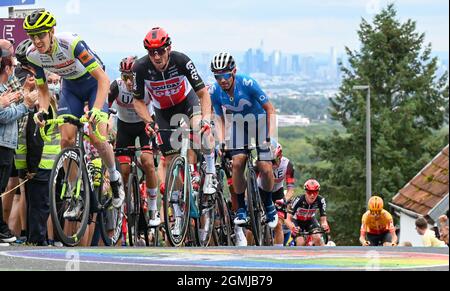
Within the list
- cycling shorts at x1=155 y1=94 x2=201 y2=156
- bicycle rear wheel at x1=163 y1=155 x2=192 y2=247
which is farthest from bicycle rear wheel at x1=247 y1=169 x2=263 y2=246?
bicycle rear wheel at x1=163 y1=155 x2=192 y2=247

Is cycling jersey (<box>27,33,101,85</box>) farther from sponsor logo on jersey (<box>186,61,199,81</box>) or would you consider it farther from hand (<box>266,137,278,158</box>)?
hand (<box>266,137,278,158</box>)

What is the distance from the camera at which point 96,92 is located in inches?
448

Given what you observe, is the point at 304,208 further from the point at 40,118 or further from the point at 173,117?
the point at 40,118

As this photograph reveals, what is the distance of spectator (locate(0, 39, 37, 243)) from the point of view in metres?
11.2

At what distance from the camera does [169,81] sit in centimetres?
1190

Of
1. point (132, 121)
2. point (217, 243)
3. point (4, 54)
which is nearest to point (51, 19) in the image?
point (4, 54)

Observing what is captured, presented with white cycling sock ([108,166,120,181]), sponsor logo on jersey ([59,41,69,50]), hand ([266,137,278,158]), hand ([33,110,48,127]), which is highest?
sponsor logo on jersey ([59,41,69,50])

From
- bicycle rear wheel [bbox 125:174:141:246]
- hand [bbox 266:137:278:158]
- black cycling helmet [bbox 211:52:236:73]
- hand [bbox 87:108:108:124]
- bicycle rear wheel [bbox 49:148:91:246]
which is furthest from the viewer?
hand [bbox 266:137:278:158]

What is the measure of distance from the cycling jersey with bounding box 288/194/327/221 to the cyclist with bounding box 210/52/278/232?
5021 mm

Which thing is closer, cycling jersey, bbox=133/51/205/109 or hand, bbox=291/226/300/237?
cycling jersey, bbox=133/51/205/109

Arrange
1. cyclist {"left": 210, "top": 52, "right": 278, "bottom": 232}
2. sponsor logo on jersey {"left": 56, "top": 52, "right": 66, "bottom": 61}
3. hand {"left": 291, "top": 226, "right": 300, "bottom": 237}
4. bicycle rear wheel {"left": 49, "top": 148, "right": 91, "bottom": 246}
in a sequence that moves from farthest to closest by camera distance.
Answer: hand {"left": 291, "top": 226, "right": 300, "bottom": 237} < cyclist {"left": 210, "top": 52, "right": 278, "bottom": 232} < sponsor logo on jersey {"left": 56, "top": 52, "right": 66, "bottom": 61} < bicycle rear wheel {"left": 49, "top": 148, "right": 91, "bottom": 246}

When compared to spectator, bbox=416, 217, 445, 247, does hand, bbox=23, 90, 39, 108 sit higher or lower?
higher
